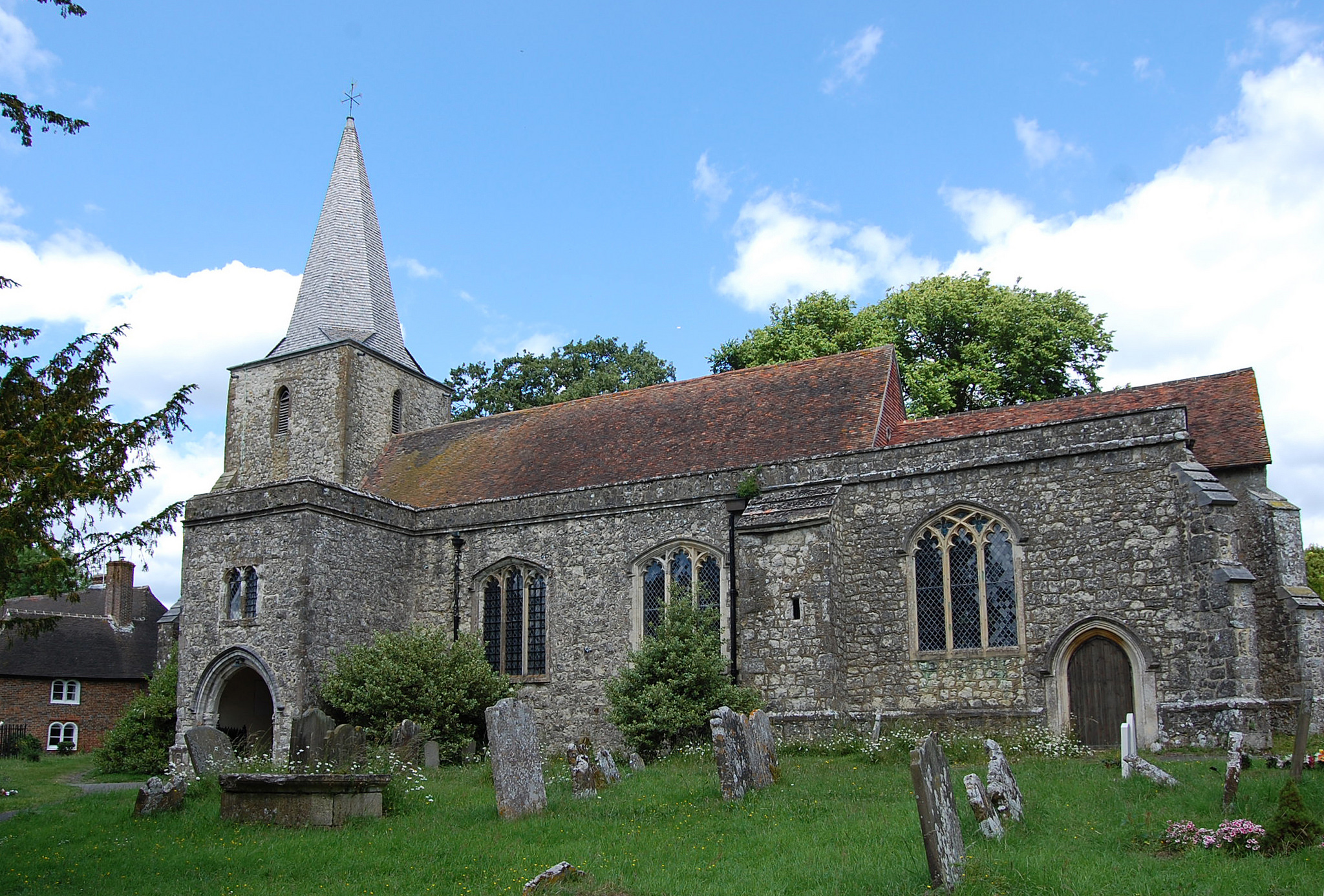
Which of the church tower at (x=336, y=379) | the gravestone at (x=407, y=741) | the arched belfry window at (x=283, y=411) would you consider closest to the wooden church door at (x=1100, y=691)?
the gravestone at (x=407, y=741)

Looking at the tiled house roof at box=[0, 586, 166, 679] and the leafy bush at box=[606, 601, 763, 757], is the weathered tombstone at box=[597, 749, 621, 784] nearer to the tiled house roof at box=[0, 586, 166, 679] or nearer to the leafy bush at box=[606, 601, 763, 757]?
the leafy bush at box=[606, 601, 763, 757]

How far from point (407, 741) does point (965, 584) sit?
9.41m

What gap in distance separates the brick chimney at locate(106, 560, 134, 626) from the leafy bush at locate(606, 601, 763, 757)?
86.1ft

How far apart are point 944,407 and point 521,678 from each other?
14.9m

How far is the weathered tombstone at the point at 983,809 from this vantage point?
8.30 meters

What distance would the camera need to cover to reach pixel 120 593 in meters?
37.3

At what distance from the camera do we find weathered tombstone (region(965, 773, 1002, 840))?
8297mm

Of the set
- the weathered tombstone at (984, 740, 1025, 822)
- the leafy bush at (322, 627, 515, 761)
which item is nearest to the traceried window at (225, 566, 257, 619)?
the leafy bush at (322, 627, 515, 761)

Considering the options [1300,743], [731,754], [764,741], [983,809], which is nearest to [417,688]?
[764,741]

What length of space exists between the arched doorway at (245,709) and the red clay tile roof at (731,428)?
212 inches

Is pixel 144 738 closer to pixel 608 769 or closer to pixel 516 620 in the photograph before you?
pixel 516 620

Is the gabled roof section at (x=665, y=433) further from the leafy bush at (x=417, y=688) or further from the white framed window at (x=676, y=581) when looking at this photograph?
the leafy bush at (x=417, y=688)

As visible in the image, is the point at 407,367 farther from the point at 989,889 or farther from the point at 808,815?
the point at 989,889

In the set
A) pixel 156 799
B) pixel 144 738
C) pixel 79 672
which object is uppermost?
pixel 79 672
